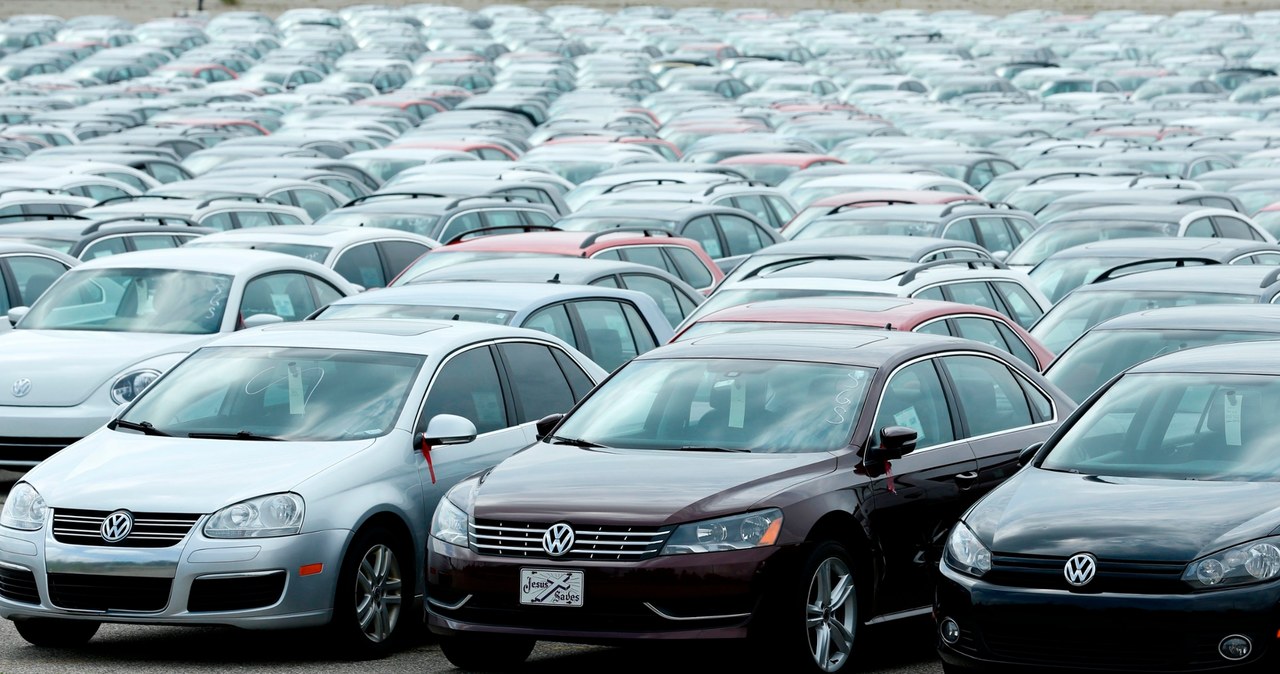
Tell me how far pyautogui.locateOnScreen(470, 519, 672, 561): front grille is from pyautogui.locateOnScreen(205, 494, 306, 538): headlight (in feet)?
2.90

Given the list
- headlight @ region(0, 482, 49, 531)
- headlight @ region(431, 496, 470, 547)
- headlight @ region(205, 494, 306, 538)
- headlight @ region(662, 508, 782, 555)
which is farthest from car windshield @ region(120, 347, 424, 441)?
headlight @ region(662, 508, 782, 555)

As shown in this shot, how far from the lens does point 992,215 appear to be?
20438mm

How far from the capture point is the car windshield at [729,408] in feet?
29.8

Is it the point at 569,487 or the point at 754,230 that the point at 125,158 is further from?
the point at 569,487

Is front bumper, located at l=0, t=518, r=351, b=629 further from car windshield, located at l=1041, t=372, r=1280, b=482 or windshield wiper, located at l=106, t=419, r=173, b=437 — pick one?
car windshield, located at l=1041, t=372, r=1280, b=482

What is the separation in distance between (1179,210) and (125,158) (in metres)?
14.7

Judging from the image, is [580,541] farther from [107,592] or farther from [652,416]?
[107,592]

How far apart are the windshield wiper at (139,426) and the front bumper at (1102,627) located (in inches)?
153

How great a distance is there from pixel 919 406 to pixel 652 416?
3.85 ft

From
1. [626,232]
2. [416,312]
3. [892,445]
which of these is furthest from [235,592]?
[626,232]

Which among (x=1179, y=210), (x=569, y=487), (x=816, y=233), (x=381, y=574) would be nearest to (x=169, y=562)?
(x=381, y=574)

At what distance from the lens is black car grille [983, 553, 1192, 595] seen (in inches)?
293

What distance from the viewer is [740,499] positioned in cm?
834

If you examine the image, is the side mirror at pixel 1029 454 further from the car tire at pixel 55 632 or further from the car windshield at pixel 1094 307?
Answer: the car windshield at pixel 1094 307
